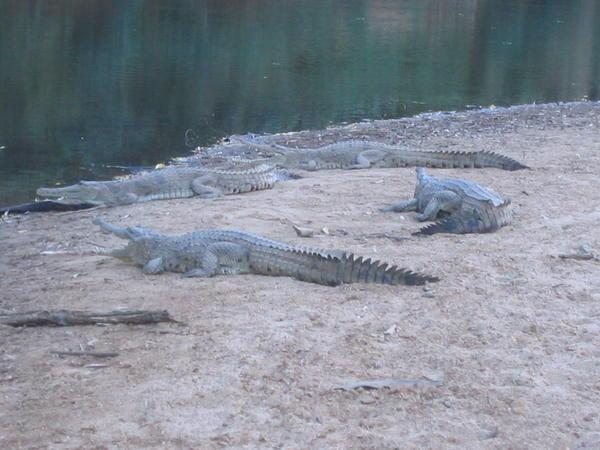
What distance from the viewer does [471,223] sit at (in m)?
6.52

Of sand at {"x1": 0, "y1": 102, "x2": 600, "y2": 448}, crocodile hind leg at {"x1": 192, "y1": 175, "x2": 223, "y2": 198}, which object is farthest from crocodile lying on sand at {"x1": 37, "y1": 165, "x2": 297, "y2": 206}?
sand at {"x1": 0, "y1": 102, "x2": 600, "y2": 448}

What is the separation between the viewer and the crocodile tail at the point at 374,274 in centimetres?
518

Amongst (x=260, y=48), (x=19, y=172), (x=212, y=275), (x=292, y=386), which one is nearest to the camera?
(x=292, y=386)

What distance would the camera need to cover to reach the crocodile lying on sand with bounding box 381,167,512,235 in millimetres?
6500

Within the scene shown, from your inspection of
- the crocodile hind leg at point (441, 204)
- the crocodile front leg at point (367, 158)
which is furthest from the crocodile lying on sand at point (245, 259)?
the crocodile front leg at point (367, 158)

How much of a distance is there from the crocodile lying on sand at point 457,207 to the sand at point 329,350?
112 mm

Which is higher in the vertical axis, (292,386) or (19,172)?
(292,386)

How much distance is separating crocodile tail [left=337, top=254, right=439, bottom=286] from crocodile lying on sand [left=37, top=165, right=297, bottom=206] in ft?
12.8

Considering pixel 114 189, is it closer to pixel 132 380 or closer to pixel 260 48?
pixel 132 380

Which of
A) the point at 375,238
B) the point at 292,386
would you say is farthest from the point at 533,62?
the point at 292,386

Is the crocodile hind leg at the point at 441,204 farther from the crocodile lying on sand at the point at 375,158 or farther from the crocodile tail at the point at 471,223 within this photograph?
the crocodile lying on sand at the point at 375,158

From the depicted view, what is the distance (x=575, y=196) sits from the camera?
24.9 feet

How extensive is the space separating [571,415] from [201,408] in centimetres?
137

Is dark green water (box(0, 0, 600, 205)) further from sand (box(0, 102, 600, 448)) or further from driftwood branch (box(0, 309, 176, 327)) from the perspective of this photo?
driftwood branch (box(0, 309, 176, 327))
